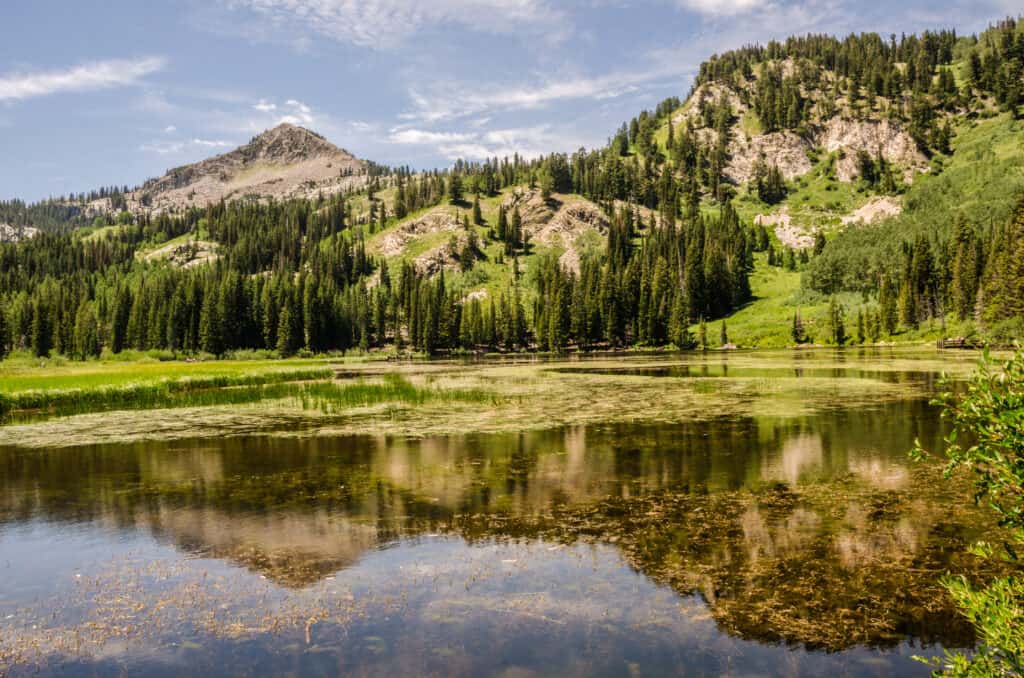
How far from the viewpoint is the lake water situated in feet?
30.2

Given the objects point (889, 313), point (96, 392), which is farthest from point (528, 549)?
point (889, 313)

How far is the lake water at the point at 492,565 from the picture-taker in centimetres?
920

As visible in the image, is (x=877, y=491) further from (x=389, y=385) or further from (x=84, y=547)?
(x=389, y=385)

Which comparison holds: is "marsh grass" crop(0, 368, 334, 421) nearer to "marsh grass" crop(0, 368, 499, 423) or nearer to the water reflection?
"marsh grass" crop(0, 368, 499, 423)

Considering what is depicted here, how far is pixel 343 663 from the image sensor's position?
352 inches

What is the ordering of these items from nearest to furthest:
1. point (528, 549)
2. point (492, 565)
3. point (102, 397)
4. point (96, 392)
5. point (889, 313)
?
point (492, 565), point (528, 549), point (102, 397), point (96, 392), point (889, 313)

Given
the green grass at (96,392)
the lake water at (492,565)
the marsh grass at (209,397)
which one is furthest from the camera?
the green grass at (96,392)

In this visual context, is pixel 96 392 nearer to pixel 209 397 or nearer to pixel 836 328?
pixel 209 397

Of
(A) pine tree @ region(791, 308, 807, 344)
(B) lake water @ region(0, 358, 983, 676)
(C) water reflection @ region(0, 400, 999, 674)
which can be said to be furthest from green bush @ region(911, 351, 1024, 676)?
(A) pine tree @ region(791, 308, 807, 344)

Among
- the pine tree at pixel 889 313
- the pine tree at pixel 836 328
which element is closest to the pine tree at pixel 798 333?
the pine tree at pixel 836 328

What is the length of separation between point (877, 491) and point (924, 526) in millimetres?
3435

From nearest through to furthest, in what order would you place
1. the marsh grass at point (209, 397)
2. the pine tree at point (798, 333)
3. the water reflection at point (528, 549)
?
the water reflection at point (528, 549)
the marsh grass at point (209, 397)
the pine tree at point (798, 333)

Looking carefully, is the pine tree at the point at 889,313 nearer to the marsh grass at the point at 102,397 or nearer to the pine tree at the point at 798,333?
the pine tree at the point at 798,333

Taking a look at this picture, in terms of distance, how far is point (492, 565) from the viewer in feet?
42.4
